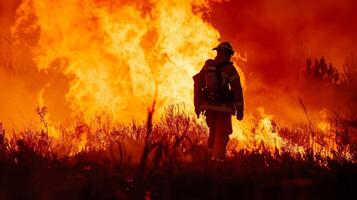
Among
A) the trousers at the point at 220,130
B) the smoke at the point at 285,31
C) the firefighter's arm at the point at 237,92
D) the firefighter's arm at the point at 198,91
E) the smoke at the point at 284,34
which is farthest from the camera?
the smoke at the point at 285,31

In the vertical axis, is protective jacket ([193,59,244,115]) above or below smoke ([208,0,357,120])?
below

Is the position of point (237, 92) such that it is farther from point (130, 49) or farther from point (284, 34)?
point (284, 34)

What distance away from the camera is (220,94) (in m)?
8.75

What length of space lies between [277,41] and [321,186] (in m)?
13.4

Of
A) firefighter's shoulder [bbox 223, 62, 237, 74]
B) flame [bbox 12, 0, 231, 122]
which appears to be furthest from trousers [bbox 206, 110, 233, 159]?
flame [bbox 12, 0, 231, 122]

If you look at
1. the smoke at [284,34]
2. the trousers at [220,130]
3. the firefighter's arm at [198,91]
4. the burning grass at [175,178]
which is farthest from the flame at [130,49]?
the burning grass at [175,178]

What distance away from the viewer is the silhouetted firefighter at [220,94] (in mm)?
8664

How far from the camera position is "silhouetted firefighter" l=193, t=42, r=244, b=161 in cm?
866

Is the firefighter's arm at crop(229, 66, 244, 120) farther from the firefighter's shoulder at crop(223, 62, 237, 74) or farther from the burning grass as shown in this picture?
the burning grass

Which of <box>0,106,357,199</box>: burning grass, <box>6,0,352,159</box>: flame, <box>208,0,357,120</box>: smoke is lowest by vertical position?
<box>0,106,357,199</box>: burning grass

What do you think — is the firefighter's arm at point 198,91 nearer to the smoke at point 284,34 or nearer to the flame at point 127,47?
the flame at point 127,47

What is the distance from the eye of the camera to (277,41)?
1844 cm

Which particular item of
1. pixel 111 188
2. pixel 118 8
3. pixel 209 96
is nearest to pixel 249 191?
pixel 111 188

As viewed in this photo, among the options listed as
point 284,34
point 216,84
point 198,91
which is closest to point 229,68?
point 216,84
